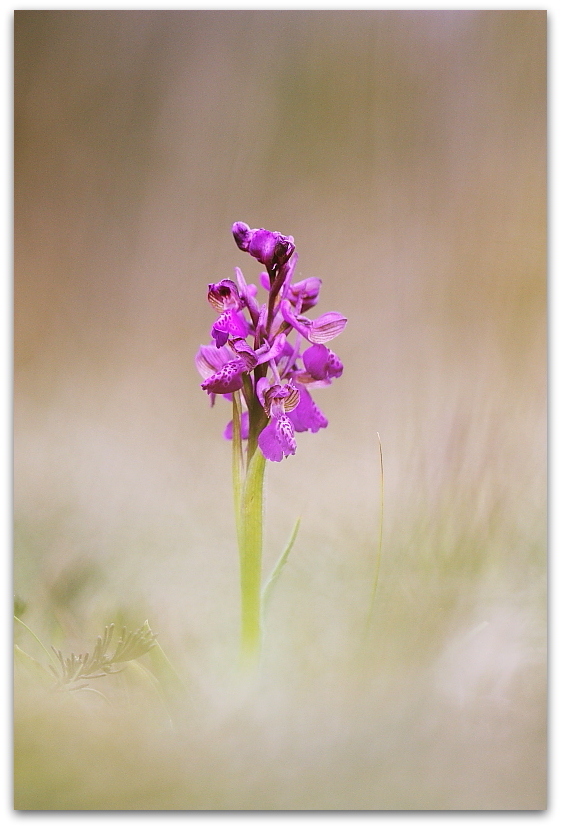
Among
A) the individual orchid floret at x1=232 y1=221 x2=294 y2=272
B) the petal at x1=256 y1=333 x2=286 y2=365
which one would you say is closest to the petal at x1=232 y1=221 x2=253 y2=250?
the individual orchid floret at x1=232 y1=221 x2=294 y2=272

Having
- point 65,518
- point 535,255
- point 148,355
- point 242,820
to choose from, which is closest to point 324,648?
point 242,820

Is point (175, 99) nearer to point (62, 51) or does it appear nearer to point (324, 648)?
point (62, 51)

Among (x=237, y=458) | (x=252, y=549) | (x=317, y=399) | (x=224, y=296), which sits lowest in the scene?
(x=252, y=549)

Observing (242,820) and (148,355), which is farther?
(148,355)

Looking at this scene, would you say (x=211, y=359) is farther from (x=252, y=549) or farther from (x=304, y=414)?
(x=252, y=549)

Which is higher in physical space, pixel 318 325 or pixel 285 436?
pixel 318 325

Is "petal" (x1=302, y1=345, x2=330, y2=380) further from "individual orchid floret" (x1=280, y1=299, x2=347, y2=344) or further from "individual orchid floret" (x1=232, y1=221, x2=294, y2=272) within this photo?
"individual orchid floret" (x1=232, y1=221, x2=294, y2=272)

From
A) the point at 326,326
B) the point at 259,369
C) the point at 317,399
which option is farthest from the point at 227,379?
the point at 317,399
